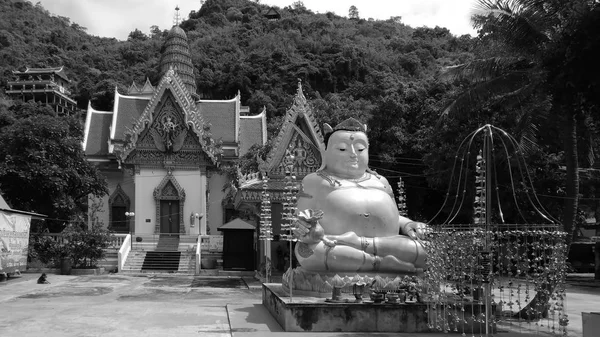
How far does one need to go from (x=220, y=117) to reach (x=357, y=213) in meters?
28.3

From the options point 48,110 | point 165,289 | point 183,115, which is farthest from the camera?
point 48,110

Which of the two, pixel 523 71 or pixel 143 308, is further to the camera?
pixel 523 71

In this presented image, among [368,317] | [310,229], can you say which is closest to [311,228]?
[310,229]

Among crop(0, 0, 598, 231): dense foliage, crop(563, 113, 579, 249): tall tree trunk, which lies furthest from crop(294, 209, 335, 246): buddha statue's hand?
crop(563, 113, 579, 249): tall tree trunk

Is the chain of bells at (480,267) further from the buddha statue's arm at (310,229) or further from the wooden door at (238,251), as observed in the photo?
the wooden door at (238,251)

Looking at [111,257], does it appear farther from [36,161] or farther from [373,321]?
[373,321]

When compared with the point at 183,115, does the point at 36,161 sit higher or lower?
lower

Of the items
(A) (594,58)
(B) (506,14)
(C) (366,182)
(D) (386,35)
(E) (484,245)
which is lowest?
(E) (484,245)

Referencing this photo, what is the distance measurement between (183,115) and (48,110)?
32531mm

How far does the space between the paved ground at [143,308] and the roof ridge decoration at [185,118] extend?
460 inches

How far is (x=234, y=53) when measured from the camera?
8731 centimetres

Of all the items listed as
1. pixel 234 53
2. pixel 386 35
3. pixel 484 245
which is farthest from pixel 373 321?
pixel 386 35

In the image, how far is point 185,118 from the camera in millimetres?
32969

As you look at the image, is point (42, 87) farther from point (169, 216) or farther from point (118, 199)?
point (169, 216)
